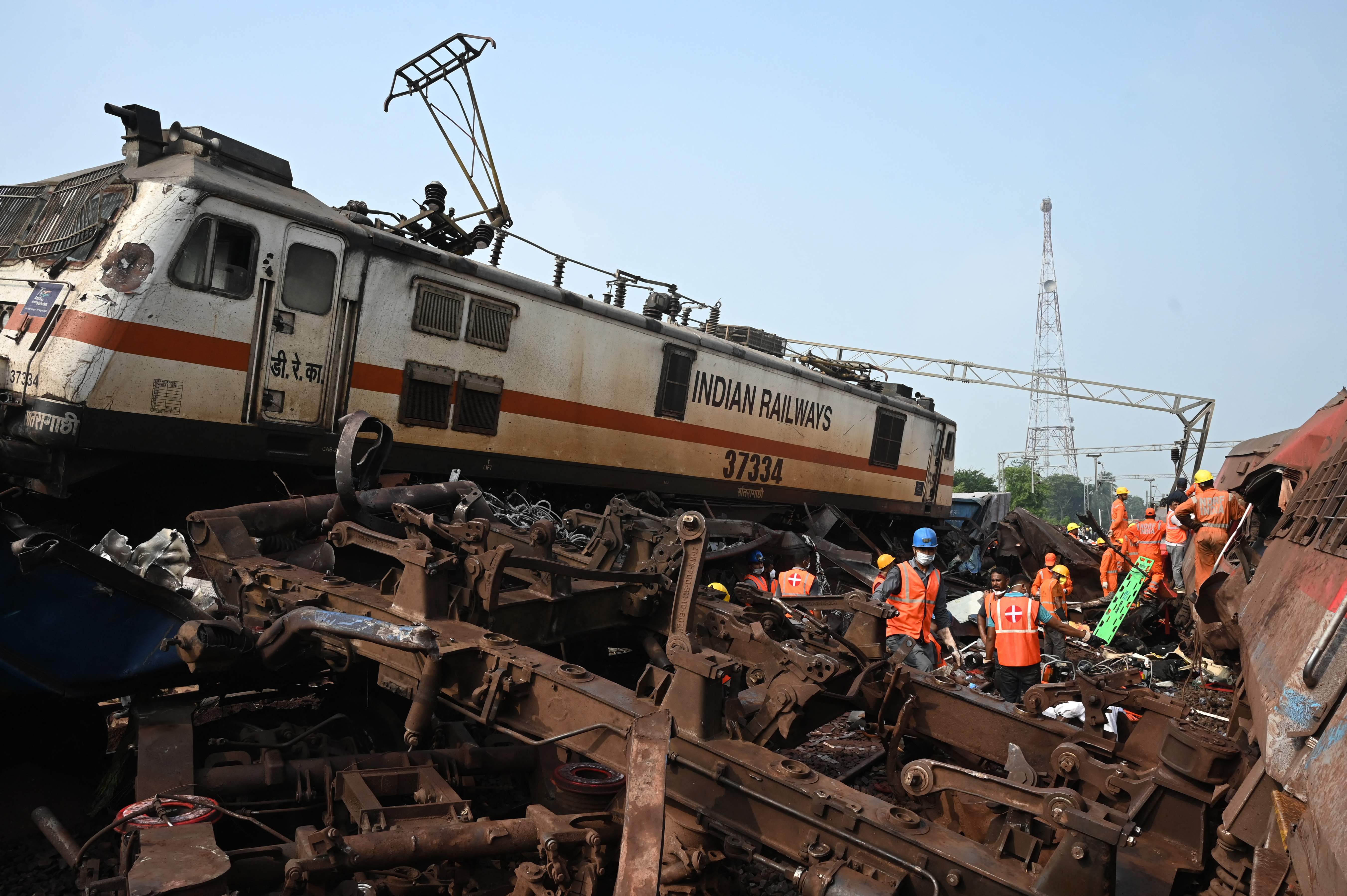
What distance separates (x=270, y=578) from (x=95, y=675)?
0.80m

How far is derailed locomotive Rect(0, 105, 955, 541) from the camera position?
568 centimetres

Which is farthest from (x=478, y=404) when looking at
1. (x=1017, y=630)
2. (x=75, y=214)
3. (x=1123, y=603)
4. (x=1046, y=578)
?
(x=1123, y=603)

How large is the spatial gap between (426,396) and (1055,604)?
25.8 ft

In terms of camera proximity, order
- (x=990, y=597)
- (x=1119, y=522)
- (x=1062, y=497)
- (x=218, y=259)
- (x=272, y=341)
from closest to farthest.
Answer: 1. (x=218, y=259)
2. (x=272, y=341)
3. (x=990, y=597)
4. (x=1119, y=522)
5. (x=1062, y=497)

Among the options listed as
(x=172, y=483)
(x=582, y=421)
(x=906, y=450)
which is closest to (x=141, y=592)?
(x=172, y=483)

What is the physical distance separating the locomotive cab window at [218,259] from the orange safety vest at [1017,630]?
253 inches

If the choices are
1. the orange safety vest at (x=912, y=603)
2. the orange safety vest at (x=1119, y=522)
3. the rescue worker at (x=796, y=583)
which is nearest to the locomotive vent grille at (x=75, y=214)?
the rescue worker at (x=796, y=583)

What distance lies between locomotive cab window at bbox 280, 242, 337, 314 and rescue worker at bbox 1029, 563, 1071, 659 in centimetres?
639

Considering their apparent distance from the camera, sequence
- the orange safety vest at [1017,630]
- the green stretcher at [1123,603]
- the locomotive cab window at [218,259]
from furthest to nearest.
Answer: the green stretcher at [1123,603]
the orange safety vest at [1017,630]
the locomotive cab window at [218,259]

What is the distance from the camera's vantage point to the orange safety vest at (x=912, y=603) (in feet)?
23.6

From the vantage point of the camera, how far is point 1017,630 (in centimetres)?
698

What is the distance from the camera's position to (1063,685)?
4844 millimetres

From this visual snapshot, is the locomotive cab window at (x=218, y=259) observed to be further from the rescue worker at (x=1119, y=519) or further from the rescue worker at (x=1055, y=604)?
the rescue worker at (x=1119, y=519)

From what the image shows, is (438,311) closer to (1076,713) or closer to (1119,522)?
(1076,713)
